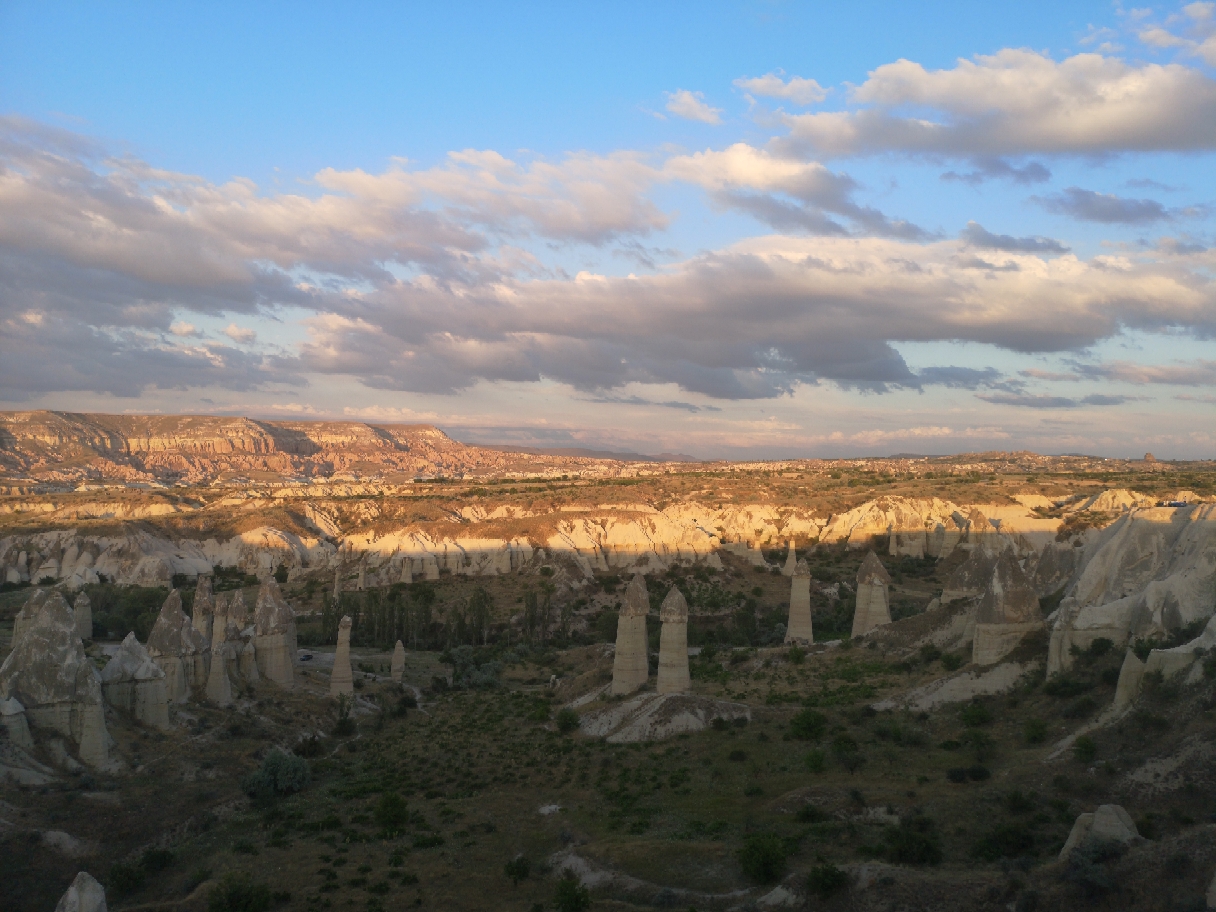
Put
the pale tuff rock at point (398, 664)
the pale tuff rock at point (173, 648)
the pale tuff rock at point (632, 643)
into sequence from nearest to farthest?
the pale tuff rock at point (173, 648), the pale tuff rock at point (632, 643), the pale tuff rock at point (398, 664)

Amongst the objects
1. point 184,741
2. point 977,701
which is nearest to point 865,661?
point 977,701

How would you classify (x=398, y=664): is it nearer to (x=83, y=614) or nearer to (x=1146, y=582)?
(x=83, y=614)

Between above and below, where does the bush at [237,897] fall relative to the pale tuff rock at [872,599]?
below

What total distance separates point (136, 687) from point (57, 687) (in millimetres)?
3285

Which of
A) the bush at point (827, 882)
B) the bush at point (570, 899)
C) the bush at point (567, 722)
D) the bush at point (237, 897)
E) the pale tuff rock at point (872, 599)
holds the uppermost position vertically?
the pale tuff rock at point (872, 599)

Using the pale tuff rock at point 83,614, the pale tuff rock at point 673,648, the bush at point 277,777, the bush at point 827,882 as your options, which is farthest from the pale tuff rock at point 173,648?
the bush at point 827,882

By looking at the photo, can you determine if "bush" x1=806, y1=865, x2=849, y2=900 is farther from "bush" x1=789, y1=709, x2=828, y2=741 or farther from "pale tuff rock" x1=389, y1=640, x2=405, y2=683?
"pale tuff rock" x1=389, y1=640, x2=405, y2=683

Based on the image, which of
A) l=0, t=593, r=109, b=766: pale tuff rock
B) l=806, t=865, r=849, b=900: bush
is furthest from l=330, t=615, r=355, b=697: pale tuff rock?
l=806, t=865, r=849, b=900: bush

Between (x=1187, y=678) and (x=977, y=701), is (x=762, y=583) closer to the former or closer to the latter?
(x=977, y=701)

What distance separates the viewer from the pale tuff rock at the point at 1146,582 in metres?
24.6

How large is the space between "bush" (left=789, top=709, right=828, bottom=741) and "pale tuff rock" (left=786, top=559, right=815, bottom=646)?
1627 cm

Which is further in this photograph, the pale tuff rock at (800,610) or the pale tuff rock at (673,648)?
the pale tuff rock at (800,610)

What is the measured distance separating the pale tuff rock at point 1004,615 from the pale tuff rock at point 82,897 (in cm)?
2440

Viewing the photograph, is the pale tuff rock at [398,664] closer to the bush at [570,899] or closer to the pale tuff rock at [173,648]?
the pale tuff rock at [173,648]
